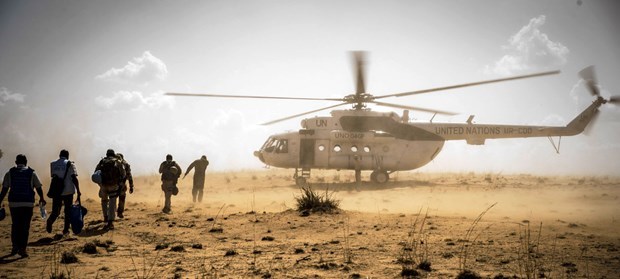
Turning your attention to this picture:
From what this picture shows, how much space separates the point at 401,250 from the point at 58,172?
747cm

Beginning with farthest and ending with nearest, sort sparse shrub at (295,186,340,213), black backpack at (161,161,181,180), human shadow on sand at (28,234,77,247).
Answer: black backpack at (161,161,181,180) < sparse shrub at (295,186,340,213) < human shadow on sand at (28,234,77,247)

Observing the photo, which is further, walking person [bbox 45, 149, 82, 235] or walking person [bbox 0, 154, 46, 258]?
walking person [bbox 45, 149, 82, 235]

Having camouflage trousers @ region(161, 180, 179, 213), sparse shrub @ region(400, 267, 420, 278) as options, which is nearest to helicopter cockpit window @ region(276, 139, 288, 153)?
camouflage trousers @ region(161, 180, 179, 213)

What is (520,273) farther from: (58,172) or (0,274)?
(58,172)

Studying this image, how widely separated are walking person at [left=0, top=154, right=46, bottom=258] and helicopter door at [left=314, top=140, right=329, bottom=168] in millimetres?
13134

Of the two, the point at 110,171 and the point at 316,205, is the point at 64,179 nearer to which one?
the point at 110,171

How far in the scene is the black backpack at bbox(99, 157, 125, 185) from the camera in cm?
867

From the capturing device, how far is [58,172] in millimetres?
7559

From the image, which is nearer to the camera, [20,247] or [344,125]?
[20,247]

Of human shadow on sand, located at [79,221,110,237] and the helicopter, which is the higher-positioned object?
the helicopter

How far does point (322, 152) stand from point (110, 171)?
1130cm

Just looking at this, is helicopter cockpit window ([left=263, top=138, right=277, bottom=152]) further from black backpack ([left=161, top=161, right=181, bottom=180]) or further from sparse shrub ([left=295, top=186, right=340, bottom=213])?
sparse shrub ([left=295, top=186, right=340, bottom=213])

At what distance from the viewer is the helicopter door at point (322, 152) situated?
1839 cm

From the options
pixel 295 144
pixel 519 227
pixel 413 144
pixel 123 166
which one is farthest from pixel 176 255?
pixel 413 144
